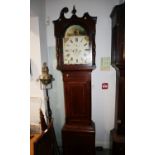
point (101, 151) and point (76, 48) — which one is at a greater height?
point (76, 48)

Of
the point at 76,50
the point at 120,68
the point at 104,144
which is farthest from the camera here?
the point at 104,144

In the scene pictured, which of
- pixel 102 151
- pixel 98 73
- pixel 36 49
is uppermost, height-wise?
pixel 36 49

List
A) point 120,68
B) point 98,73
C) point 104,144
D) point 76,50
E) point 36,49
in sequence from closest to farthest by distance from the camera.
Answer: point 120,68 < point 36,49 < point 76,50 < point 98,73 < point 104,144

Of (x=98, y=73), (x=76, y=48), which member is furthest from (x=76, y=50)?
(x=98, y=73)

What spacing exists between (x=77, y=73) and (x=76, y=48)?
0.32 meters

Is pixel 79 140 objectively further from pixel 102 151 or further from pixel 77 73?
pixel 77 73

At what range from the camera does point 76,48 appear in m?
1.99

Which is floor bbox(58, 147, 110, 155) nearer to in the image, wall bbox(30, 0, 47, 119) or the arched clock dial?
wall bbox(30, 0, 47, 119)
